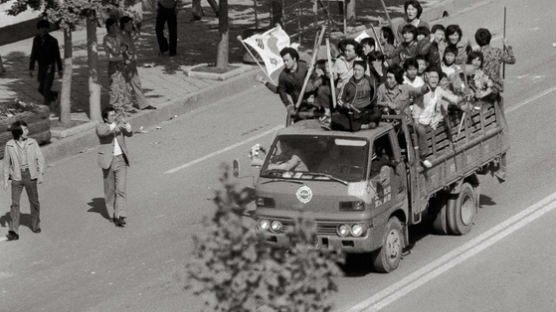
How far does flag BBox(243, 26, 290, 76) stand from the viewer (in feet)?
59.5

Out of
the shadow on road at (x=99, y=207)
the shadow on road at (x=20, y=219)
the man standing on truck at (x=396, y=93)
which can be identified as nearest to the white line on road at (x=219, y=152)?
the shadow on road at (x=99, y=207)

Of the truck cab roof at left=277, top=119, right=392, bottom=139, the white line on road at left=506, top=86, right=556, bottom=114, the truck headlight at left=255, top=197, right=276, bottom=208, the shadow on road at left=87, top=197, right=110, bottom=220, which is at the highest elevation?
the truck cab roof at left=277, top=119, right=392, bottom=139

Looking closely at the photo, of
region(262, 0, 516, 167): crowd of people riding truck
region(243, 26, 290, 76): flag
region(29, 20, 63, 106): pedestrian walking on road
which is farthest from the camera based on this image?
region(29, 20, 63, 106): pedestrian walking on road

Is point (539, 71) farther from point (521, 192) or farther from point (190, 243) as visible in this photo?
point (190, 243)

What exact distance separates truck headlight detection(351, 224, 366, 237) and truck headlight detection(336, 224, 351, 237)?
0.19 ft

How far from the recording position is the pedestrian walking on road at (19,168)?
17125 millimetres

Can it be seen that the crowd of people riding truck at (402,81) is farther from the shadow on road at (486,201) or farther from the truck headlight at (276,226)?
the truck headlight at (276,226)

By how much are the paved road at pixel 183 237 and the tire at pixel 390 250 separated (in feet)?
0.51

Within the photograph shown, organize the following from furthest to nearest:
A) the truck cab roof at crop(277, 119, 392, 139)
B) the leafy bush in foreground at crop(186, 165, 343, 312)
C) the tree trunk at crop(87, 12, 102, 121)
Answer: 1. the tree trunk at crop(87, 12, 102, 121)
2. the truck cab roof at crop(277, 119, 392, 139)
3. the leafy bush in foreground at crop(186, 165, 343, 312)

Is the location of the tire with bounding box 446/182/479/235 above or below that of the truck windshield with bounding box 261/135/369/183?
below

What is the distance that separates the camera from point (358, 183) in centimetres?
1459

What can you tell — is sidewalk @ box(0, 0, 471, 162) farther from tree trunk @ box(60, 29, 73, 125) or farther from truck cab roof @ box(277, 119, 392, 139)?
truck cab roof @ box(277, 119, 392, 139)

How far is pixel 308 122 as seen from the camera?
15820 millimetres

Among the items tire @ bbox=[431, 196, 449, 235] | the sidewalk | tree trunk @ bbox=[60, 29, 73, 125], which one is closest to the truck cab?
tire @ bbox=[431, 196, 449, 235]
